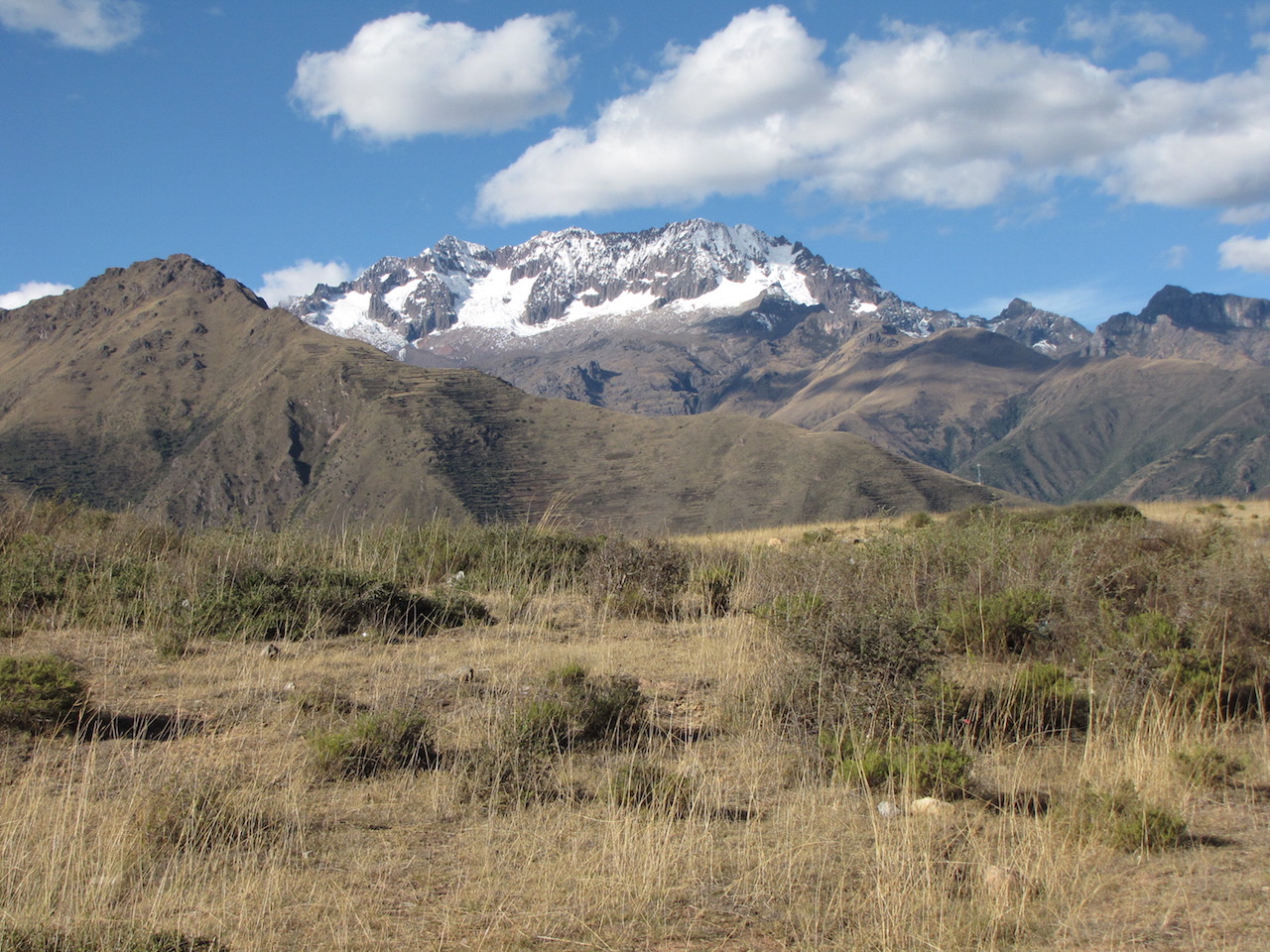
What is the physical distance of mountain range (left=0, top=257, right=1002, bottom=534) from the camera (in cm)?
10025

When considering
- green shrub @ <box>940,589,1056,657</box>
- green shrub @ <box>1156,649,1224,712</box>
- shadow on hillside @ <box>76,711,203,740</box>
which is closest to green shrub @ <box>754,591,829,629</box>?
green shrub @ <box>940,589,1056,657</box>

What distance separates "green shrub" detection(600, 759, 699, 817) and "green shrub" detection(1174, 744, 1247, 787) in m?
3.12

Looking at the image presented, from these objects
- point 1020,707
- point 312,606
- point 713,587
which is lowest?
point 1020,707

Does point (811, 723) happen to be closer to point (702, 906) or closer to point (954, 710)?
point (954, 710)

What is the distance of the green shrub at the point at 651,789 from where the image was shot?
16.2 ft

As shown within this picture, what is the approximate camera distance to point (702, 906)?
401 cm

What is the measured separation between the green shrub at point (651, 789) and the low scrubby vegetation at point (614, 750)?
0.11 feet

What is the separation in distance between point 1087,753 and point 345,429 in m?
134

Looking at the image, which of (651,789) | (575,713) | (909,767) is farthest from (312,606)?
(909,767)

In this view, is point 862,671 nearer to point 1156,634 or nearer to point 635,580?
point 1156,634

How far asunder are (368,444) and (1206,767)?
122 m

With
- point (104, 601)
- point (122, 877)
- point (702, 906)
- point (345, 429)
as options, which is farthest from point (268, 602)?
point (345, 429)

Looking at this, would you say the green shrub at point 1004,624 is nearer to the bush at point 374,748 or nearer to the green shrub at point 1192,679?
the green shrub at point 1192,679

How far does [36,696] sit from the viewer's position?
5.71 meters
